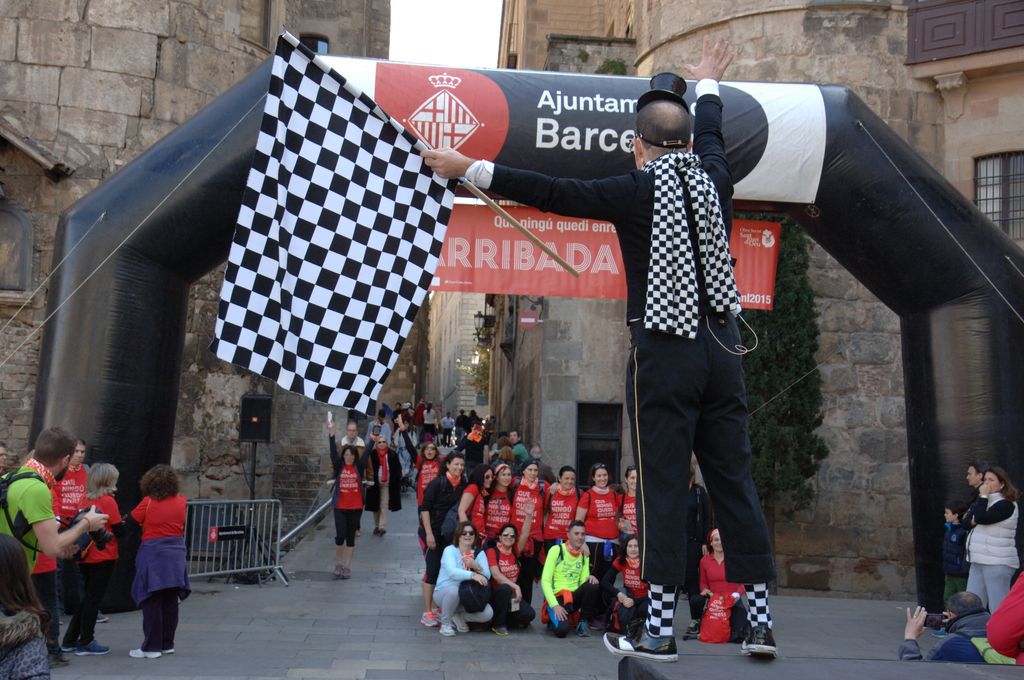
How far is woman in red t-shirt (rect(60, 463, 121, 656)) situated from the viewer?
8320mm

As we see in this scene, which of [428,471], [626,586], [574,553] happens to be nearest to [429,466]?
[428,471]

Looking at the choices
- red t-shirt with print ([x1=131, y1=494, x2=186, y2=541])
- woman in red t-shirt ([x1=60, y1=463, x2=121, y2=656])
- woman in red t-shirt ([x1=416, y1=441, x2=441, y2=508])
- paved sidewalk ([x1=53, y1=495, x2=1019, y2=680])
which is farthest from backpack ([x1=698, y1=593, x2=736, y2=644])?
woman in red t-shirt ([x1=60, y1=463, x2=121, y2=656])

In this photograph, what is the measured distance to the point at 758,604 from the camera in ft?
13.3

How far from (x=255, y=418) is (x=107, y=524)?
19.9 feet

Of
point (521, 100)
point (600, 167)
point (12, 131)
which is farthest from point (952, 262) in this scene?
point (12, 131)

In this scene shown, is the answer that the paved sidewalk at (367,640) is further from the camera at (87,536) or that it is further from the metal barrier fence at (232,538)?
the camera at (87,536)

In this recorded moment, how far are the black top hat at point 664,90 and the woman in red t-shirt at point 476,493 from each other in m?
6.96

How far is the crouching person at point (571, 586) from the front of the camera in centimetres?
1010

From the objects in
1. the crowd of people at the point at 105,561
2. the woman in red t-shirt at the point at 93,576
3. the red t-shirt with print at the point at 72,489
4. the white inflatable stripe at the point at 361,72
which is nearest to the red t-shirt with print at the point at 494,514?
the crowd of people at the point at 105,561

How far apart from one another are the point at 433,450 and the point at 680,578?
9479mm

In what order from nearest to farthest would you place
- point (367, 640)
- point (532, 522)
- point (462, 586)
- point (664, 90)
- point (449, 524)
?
point (664, 90)
point (367, 640)
point (462, 586)
point (449, 524)
point (532, 522)

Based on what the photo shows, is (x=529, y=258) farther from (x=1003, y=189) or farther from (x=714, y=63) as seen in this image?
(x=1003, y=189)

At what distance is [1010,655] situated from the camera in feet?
13.7

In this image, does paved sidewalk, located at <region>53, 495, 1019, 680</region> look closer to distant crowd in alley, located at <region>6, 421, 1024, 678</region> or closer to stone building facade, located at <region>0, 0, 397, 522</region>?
distant crowd in alley, located at <region>6, 421, 1024, 678</region>
